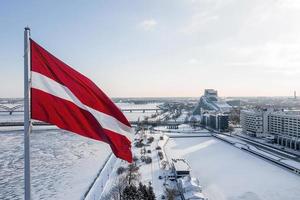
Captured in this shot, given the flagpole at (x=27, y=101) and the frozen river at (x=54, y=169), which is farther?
the frozen river at (x=54, y=169)

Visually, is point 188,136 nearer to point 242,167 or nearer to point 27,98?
point 242,167

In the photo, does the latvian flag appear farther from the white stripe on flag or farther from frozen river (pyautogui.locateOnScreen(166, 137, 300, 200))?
frozen river (pyautogui.locateOnScreen(166, 137, 300, 200))

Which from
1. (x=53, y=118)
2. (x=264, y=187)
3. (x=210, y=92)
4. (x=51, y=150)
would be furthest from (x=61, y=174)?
(x=210, y=92)

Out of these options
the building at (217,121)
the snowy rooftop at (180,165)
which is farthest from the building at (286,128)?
the snowy rooftop at (180,165)

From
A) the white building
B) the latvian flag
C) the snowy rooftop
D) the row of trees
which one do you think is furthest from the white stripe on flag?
the white building

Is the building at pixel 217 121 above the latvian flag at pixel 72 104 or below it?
below

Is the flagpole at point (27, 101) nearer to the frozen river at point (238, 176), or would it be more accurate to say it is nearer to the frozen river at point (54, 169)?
the frozen river at point (54, 169)
